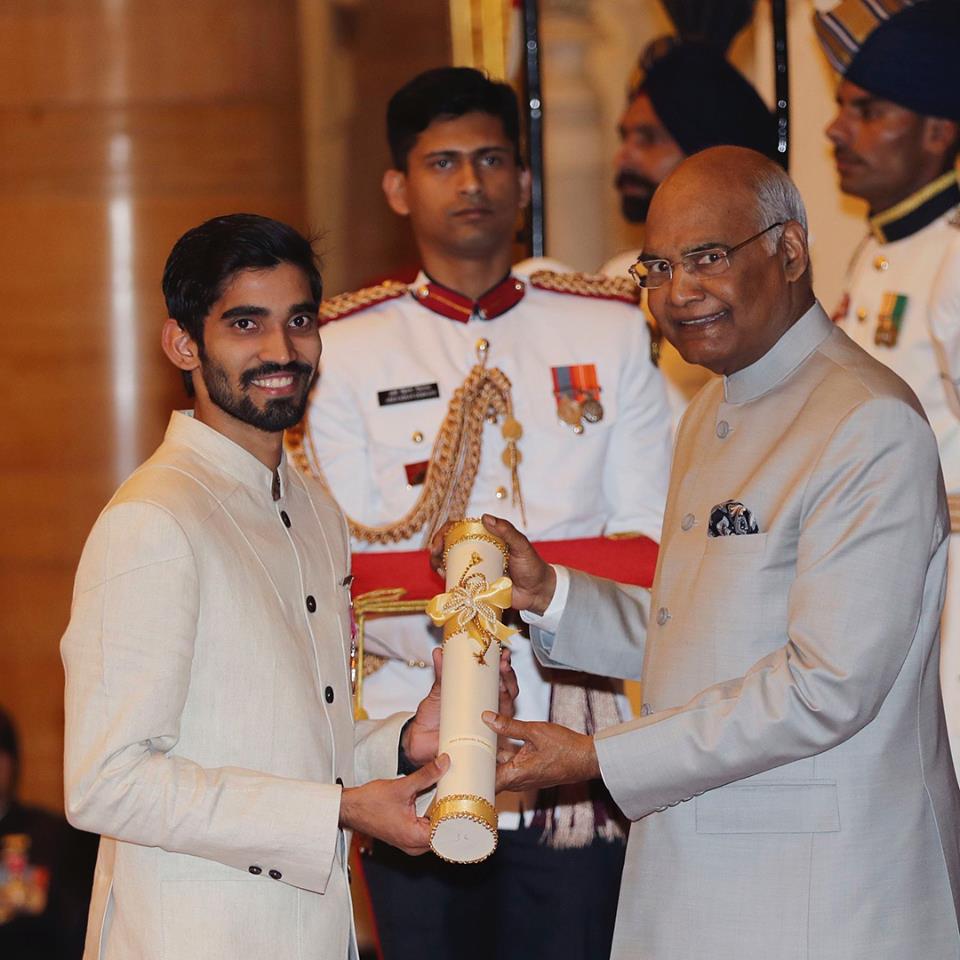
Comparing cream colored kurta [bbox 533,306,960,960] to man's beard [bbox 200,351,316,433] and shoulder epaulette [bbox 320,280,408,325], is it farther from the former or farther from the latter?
shoulder epaulette [bbox 320,280,408,325]

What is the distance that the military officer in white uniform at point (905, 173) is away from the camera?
434 centimetres

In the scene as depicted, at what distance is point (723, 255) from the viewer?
2584 millimetres

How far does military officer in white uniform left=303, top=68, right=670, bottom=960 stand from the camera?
11.0 feet

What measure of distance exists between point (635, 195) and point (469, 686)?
291cm

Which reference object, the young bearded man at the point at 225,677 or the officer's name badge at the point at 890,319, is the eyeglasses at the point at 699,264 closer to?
the young bearded man at the point at 225,677

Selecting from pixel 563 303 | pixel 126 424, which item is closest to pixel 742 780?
pixel 563 303

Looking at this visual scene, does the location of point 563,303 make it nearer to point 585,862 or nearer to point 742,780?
point 585,862

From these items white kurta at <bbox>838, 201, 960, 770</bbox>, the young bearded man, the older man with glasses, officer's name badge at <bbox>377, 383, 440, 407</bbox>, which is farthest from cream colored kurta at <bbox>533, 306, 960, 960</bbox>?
white kurta at <bbox>838, 201, 960, 770</bbox>

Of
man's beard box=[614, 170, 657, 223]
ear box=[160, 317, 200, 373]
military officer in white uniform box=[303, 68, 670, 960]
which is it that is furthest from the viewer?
man's beard box=[614, 170, 657, 223]

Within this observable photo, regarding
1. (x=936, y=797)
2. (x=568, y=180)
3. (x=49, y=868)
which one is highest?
(x=568, y=180)

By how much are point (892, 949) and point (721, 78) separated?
3.14m

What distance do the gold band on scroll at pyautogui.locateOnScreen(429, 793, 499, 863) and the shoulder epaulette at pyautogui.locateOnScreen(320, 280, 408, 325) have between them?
151cm

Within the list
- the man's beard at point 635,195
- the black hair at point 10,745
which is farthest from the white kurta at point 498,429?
the black hair at point 10,745

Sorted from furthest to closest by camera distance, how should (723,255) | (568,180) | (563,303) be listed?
(568,180) → (563,303) → (723,255)
